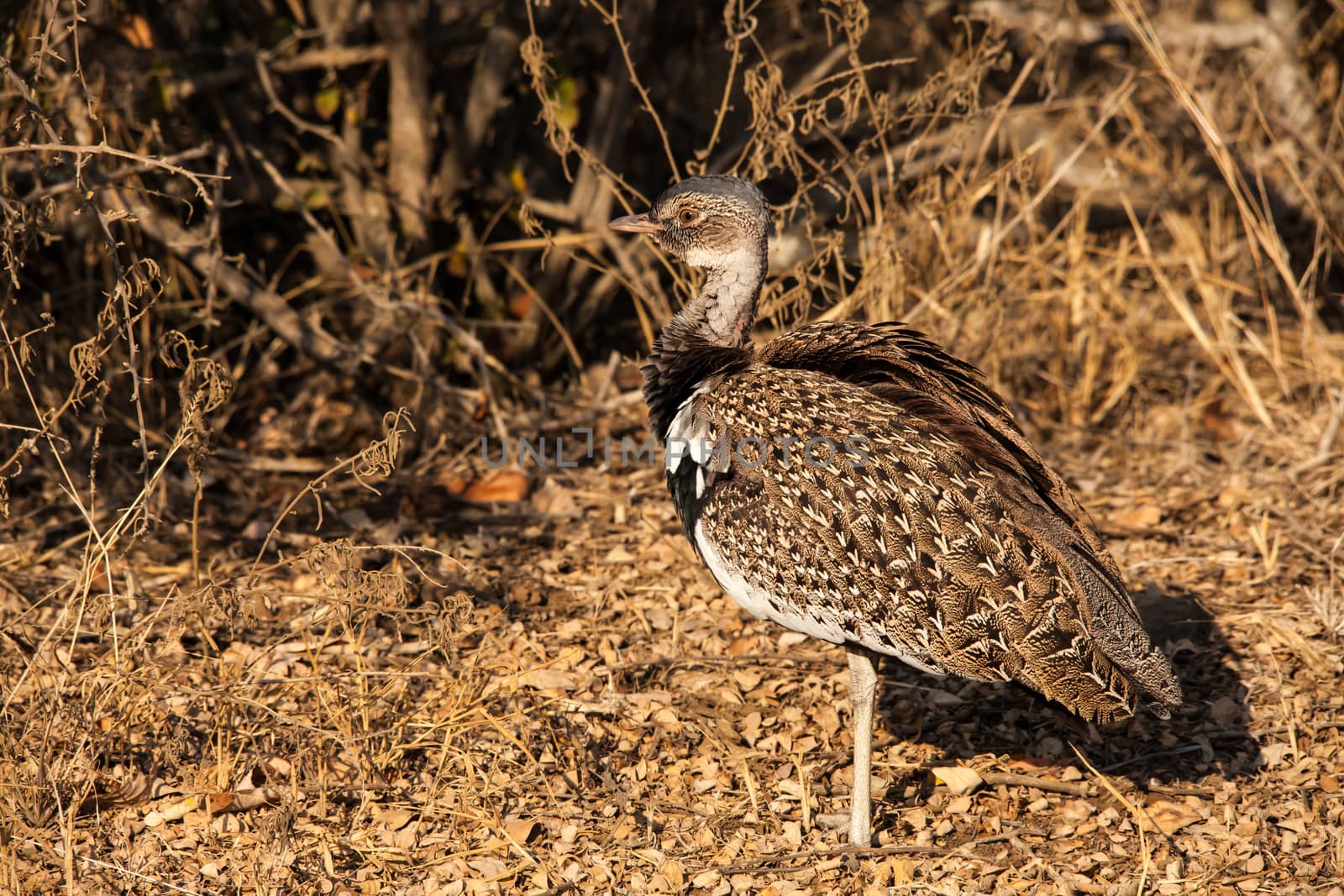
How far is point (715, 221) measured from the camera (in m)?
4.35

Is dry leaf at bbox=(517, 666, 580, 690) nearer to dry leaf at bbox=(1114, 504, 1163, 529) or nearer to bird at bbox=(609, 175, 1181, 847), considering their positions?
bird at bbox=(609, 175, 1181, 847)

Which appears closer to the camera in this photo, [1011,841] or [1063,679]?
[1063,679]

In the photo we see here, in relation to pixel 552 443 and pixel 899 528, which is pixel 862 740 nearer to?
pixel 899 528

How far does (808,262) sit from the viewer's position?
5.56 meters

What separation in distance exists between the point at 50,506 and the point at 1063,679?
403cm

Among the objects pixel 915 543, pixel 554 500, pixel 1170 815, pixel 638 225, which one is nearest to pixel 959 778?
pixel 1170 815

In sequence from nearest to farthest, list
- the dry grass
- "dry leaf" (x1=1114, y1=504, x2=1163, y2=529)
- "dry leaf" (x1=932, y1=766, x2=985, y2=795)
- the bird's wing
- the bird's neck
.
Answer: the bird's wing < the dry grass < "dry leaf" (x1=932, y1=766, x2=985, y2=795) < the bird's neck < "dry leaf" (x1=1114, y1=504, x2=1163, y2=529)

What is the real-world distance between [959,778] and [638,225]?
6.81 ft

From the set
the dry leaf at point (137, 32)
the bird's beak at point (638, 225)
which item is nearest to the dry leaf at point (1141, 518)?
the bird's beak at point (638, 225)

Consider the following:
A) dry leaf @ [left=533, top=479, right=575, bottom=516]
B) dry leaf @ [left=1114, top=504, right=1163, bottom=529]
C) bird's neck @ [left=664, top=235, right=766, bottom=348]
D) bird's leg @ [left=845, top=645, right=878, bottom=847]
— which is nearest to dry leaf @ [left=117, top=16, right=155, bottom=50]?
dry leaf @ [left=533, top=479, right=575, bottom=516]

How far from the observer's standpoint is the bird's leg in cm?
390

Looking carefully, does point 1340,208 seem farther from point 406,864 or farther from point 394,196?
point 406,864

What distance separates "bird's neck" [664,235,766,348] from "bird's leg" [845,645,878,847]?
112cm

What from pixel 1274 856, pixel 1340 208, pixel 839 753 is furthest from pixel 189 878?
pixel 1340 208
